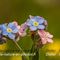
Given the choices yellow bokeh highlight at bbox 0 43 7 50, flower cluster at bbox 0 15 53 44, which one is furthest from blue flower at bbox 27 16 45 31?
yellow bokeh highlight at bbox 0 43 7 50

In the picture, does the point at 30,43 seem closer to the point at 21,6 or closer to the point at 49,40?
the point at 49,40

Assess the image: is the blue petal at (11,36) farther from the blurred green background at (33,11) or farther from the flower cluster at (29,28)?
the blurred green background at (33,11)

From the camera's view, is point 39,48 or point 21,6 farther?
point 21,6

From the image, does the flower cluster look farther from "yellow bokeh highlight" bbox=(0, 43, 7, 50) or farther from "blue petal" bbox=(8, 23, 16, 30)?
"yellow bokeh highlight" bbox=(0, 43, 7, 50)

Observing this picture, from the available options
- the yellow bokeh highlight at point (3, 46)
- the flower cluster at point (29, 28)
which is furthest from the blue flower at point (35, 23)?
the yellow bokeh highlight at point (3, 46)

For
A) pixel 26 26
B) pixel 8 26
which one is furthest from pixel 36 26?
pixel 8 26

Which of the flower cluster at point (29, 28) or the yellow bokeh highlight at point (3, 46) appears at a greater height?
the flower cluster at point (29, 28)

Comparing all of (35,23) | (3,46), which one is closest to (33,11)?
(35,23)

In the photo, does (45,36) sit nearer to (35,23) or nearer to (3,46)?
(35,23)
